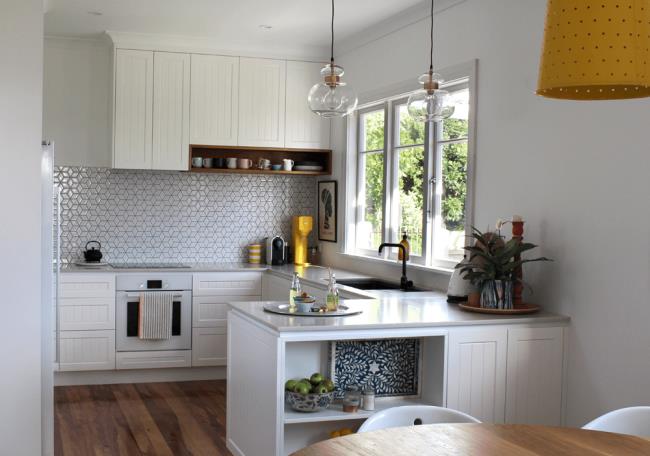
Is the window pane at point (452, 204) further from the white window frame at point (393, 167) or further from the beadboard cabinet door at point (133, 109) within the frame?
the beadboard cabinet door at point (133, 109)

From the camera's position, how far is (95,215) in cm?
689

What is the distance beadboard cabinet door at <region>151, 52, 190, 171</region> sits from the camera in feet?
21.8

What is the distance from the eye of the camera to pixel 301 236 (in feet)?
23.7

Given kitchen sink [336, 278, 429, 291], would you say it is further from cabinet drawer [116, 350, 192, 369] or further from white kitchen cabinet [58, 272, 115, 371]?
white kitchen cabinet [58, 272, 115, 371]

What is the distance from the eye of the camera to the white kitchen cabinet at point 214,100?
6734 millimetres

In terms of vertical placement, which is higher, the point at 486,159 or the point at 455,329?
the point at 486,159

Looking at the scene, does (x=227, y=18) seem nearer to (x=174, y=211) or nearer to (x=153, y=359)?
(x=174, y=211)

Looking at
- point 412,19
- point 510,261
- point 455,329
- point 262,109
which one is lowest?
point 455,329

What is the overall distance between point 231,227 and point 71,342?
1725 millimetres

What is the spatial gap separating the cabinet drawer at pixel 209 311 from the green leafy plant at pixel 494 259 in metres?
2.83

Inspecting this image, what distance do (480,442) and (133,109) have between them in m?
4.90

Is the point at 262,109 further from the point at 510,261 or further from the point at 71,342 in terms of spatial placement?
the point at 510,261

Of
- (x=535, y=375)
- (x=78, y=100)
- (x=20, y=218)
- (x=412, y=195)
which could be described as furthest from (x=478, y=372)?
A: (x=78, y=100)

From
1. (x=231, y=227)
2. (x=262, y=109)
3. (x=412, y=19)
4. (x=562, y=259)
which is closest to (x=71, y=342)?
(x=231, y=227)
